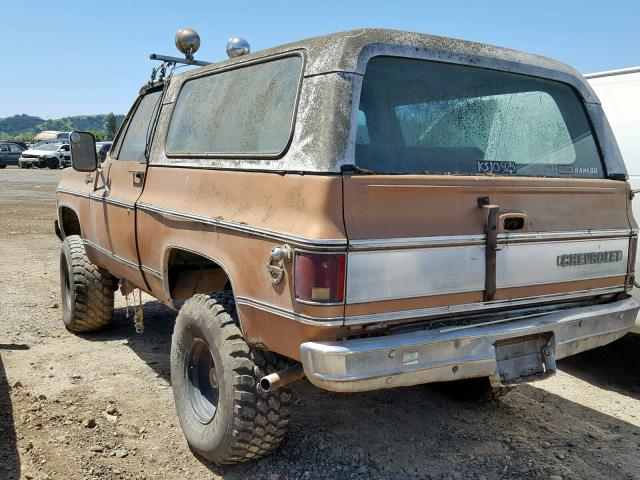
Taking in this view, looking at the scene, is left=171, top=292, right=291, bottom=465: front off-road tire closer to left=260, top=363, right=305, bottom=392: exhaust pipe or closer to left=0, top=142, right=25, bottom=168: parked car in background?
left=260, top=363, right=305, bottom=392: exhaust pipe

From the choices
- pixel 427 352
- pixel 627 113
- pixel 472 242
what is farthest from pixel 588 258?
pixel 627 113

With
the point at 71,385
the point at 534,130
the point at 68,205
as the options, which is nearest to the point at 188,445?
the point at 71,385

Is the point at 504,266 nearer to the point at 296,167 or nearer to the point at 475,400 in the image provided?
the point at 296,167

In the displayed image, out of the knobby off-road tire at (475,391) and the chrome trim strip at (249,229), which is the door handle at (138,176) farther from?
the knobby off-road tire at (475,391)

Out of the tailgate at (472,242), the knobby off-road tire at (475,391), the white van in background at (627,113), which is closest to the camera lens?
the tailgate at (472,242)

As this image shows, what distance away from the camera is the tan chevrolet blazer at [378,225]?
2.50m

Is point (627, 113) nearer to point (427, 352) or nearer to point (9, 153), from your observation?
point (427, 352)

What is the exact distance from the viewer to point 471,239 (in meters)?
2.74

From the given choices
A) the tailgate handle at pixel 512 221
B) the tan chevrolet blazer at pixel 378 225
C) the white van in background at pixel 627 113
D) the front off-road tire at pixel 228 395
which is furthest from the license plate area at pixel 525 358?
the white van in background at pixel 627 113

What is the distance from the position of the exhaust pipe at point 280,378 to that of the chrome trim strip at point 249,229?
606 mm

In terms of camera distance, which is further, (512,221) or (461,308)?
(512,221)

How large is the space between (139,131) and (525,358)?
2.99m

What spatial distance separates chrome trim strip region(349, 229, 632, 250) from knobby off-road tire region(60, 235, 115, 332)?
10.8 feet

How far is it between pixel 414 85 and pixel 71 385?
9.83 feet
